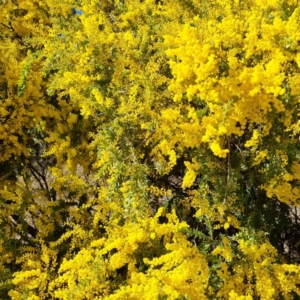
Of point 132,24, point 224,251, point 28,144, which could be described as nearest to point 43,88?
point 28,144

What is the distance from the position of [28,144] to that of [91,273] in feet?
6.46

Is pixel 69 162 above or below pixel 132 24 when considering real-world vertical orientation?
below

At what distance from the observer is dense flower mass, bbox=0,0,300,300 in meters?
3.19

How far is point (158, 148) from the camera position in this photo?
13.0 feet

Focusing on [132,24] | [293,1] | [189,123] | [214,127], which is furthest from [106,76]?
[293,1]

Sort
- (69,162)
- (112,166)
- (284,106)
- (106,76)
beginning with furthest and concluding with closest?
(69,162) < (106,76) < (112,166) < (284,106)

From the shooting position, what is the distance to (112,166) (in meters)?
3.72

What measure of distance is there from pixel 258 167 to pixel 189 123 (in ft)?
2.49

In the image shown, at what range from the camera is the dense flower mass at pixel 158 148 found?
319 centimetres

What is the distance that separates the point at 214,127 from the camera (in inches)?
127

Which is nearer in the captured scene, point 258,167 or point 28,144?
point 258,167

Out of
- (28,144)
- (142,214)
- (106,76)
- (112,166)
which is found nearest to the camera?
(142,214)

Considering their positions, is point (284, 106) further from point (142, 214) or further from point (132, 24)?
point (132, 24)

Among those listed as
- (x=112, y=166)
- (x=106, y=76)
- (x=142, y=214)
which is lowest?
(x=142, y=214)
